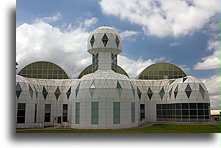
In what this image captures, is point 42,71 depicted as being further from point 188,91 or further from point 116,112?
point 188,91

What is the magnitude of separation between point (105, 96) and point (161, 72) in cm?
1816

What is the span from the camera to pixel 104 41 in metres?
20.2

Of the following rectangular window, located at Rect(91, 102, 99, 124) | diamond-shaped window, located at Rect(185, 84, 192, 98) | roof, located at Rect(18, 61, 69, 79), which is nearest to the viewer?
rectangular window, located at Rect(91, 102, 99, 124)

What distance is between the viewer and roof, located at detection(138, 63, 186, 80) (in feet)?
104

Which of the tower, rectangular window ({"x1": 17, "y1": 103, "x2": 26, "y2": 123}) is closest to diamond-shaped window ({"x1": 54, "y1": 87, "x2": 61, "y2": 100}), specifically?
rectangular window ({"x1": 17, "y1": 103, "x2": 26, "y2": 123})

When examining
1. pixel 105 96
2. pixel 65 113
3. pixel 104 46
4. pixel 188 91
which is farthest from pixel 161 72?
pixel 105 96

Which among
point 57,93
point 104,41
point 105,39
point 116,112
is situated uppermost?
point 105,39

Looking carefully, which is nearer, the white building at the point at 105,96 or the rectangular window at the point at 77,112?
the white building at the point at 105,96

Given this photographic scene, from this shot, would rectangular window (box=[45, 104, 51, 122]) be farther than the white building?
Yes

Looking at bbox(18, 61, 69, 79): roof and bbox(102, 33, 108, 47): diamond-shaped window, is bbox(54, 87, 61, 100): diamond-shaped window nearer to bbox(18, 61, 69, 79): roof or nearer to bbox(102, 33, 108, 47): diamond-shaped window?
bbox(18, 61, 69, 79): roof

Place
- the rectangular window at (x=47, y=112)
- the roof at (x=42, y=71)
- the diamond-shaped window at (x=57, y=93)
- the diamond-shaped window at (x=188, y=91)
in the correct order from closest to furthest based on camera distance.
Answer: the rectangular window at (x=47, y=112)
the diamond-shaped window at (x=188, y=91)
the diamond-shaped window at (x=57, y=93)
the roof at (x=42, y=71)

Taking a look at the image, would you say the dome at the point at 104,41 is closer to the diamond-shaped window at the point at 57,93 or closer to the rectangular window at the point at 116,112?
the rectangular window at the point at 116,112

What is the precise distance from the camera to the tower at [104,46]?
20150 millimetres

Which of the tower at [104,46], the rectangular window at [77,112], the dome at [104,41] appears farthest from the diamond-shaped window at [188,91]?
the rectangular window at [77,112]
